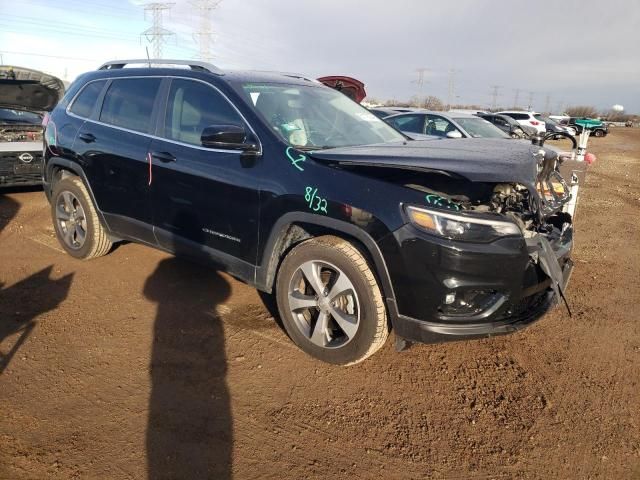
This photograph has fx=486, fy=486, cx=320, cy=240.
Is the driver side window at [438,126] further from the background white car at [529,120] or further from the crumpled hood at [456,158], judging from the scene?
the background white car at [529,120]

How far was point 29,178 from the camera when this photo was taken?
7.18 m

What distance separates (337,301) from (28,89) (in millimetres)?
7361

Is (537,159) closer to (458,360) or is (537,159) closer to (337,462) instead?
(458,360)

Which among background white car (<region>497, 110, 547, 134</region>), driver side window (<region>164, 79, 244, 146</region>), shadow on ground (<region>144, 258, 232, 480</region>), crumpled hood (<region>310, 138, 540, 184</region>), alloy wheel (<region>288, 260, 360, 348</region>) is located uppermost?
background white car (<region>497, 110, 547, 134</region>)

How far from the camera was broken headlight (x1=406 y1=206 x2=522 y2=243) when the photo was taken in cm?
259

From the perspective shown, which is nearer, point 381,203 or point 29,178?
point 381,203

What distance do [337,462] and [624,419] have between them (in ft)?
5.38

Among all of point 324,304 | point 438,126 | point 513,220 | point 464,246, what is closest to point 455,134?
point 438,126

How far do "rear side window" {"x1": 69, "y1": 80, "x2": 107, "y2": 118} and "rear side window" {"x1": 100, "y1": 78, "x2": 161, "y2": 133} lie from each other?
0.63ft

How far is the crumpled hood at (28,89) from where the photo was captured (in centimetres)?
770

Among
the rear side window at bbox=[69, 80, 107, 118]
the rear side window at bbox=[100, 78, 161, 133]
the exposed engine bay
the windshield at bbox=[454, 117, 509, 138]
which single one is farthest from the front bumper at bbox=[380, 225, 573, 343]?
the windshield at bbox=[454, 117, 509, 138]

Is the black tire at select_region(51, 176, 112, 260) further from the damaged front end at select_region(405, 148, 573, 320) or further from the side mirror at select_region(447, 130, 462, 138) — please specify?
the side mirror at select_region(447, 130, 462, 138)

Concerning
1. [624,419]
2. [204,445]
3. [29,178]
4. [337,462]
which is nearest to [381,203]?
[337,462]

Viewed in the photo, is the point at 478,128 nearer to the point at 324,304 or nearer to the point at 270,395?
the point at 324,304
